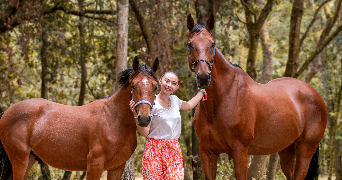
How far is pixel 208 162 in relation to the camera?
183 inches

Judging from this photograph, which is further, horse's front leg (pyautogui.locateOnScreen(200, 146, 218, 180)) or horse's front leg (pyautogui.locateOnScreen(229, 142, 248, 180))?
horse's front leg (pyautogui.locateOnScreen(200, 146, 218, 180))

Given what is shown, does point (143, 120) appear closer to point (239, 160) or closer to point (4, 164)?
point (239, 160)

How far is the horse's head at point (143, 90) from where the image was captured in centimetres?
378

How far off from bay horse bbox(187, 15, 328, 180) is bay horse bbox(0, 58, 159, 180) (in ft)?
2.19

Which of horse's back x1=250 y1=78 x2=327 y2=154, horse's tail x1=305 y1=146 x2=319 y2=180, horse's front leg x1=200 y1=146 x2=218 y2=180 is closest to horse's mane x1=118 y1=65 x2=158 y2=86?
horse's front leg x1=200 y1=146 x2=218 y2=180

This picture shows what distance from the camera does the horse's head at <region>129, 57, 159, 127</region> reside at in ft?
12.4

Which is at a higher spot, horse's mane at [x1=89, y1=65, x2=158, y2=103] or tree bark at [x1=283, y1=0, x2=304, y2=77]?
tree bark at [x1=283, y1=0, x2=304, y2=77]

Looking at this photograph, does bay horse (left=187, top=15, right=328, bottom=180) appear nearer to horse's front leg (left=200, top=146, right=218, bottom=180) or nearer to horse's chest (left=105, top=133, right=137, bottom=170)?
horse's front leg (left=200, top=146, right=218, bottom=180)

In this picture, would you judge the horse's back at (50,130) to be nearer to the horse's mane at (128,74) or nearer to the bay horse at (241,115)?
the horse's mane at (128,74)

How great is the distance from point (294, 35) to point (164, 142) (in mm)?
6062

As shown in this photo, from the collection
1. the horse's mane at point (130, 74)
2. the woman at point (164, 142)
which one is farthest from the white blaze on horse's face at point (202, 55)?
the horse's mane at point (130, 74)

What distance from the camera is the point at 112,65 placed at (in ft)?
38.4

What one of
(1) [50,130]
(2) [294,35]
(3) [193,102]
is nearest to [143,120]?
(3) [193,102]

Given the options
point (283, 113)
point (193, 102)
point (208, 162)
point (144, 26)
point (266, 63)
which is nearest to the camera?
point (193, 102)
